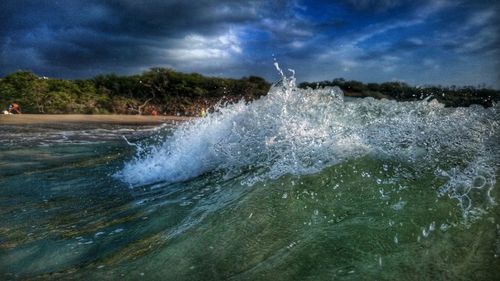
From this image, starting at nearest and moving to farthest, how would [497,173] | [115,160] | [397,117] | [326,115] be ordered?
[497,173], [397,117], [326,115], [115,160]

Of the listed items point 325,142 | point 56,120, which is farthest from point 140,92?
point 325,142

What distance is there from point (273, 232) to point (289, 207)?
1.46 feet

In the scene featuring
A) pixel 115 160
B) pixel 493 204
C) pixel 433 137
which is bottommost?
pixel 115 160

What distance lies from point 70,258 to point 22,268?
1.13 feet

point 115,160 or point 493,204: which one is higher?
point 493,204

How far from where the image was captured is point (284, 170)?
177 inches

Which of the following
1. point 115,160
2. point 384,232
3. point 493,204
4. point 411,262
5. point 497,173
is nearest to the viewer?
point 411,262

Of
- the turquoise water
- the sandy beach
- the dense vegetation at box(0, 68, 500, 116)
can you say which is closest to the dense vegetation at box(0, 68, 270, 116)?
the dense vegetation at box(0, 68, 500, 116)

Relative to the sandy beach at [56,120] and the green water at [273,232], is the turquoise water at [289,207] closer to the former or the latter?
the green water at [273,232]

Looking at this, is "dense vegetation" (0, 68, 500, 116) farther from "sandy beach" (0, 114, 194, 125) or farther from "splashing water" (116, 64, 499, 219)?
"splashing water" (116, 64, 499, 219)

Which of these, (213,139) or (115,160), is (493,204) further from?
(115,160)

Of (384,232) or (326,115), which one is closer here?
(384,232)

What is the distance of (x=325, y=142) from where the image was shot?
4.74 m

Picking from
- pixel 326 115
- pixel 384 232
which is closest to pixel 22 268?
pixel 384 232
